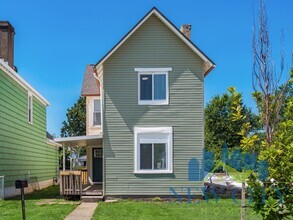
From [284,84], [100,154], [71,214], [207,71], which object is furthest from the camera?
[100,154]

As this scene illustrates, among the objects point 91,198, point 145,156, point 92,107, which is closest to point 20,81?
point 92,107

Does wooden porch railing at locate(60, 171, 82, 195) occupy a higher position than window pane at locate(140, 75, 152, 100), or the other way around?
window pane at locate(140, 75, 152, 100)

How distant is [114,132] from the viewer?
57.6ft

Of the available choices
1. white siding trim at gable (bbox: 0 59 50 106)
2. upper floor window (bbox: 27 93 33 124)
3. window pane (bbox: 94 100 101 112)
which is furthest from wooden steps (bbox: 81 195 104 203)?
upper floor window (bbox: 27 93 33 124)

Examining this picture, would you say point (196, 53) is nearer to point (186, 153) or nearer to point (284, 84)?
point (186, 153)

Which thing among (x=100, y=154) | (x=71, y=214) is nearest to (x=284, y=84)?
(x=71, y=214)

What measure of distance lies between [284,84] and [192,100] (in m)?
9.76

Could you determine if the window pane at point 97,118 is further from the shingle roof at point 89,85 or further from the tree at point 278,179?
the tree at point 278,179

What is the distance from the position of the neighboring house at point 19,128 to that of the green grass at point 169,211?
5.26 meters

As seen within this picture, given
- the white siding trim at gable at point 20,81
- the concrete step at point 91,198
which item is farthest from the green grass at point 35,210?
the white siding trim at gable at point 20,81

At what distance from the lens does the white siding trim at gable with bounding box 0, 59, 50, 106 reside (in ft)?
59.4

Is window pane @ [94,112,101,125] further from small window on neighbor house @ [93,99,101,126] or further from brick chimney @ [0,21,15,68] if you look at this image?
brick chimney @ [0,21,15,68]

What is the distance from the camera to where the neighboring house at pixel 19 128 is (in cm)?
1850

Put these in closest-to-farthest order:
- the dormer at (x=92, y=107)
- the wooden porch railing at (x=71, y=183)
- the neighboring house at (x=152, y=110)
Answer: the wooden porch railing at (x=71, y=183), the neighboring house at (x=152, y=110), the dormer at (x=92, y=107)
